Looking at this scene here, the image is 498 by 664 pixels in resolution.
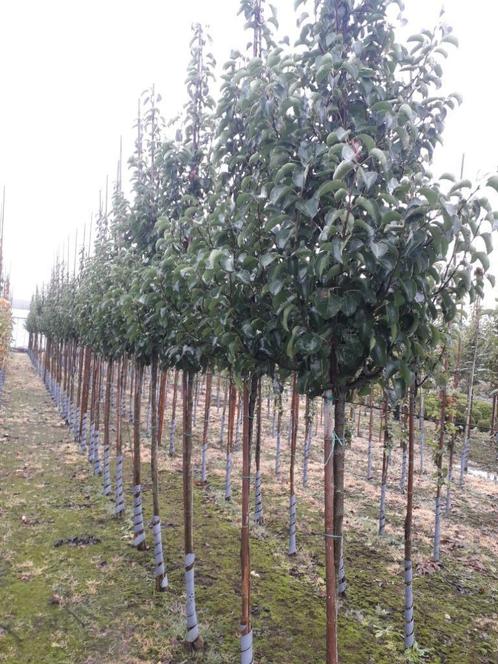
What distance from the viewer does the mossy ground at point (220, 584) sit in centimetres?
543

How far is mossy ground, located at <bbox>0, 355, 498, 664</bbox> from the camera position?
214 inches

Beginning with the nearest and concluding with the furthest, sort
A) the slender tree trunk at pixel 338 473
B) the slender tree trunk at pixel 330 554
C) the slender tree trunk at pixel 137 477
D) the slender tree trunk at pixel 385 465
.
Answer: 1. the slender tree trunk at pixel 330 554
2. the slender tree trunk at pixel 338 473
3. the slender tree trunk at pixel 137 477
4. the slender tree trunk at pixel 385 465

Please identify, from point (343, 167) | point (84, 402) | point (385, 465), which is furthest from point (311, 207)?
point (84, 402)

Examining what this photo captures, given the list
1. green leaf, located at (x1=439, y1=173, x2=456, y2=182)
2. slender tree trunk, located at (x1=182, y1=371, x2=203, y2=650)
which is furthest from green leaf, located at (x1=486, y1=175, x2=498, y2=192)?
slender tree trunk, located at (x1=182, y1=371, x2=203, y2=650)

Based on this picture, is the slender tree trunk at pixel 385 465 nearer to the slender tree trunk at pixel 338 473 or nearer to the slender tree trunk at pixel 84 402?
the slender tree trunk at pixel 338 473

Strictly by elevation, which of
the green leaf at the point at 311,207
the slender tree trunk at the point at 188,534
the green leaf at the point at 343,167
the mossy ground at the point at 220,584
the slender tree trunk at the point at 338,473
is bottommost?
the mossy ground at the point at 220,584

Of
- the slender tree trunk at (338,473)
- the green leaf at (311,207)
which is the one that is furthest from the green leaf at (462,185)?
the slender tree trunk at (338,473)

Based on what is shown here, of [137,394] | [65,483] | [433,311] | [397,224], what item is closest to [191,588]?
[137,394]

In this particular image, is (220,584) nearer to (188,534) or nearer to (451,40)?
(188,534)

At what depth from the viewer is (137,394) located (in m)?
7.67

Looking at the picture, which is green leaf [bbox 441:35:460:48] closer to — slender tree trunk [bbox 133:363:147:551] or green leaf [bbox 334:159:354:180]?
green leaf [bbox 334:159:354:180]

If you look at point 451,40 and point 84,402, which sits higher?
point 451,40

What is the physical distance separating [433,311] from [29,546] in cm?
769

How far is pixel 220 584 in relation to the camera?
6777 millimetres
